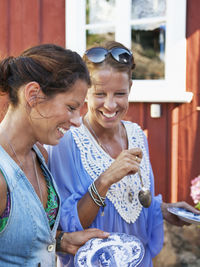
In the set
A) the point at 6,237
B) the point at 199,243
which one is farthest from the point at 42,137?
the point at 199,243

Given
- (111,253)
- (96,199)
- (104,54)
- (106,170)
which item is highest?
(104,54)

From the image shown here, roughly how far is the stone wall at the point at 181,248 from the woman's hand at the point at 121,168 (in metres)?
1.97

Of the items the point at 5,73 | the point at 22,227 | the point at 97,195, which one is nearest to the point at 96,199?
the point at 97,195

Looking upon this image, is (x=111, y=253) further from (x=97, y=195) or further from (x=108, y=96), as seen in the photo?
(x=108, y=96)

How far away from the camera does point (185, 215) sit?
1.93 metres

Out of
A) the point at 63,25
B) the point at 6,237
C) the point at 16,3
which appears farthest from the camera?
the point at 16,3

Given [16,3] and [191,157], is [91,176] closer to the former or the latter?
[191,157]

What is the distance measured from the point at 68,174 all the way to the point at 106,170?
0.67 feet

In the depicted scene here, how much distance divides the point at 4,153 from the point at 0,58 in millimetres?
418

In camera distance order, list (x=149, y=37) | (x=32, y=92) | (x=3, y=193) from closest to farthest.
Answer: (x=3, y=193), (x=32, y=92), (x=149, y=37)

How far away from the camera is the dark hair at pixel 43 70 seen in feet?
4.65

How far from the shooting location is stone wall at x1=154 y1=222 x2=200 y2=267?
347 centimetres

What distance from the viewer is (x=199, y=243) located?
3453 millimetres

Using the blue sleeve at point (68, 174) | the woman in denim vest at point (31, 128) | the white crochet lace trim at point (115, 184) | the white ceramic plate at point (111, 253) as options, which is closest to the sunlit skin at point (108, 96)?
the white crochet lace trim at point (115, 184)
